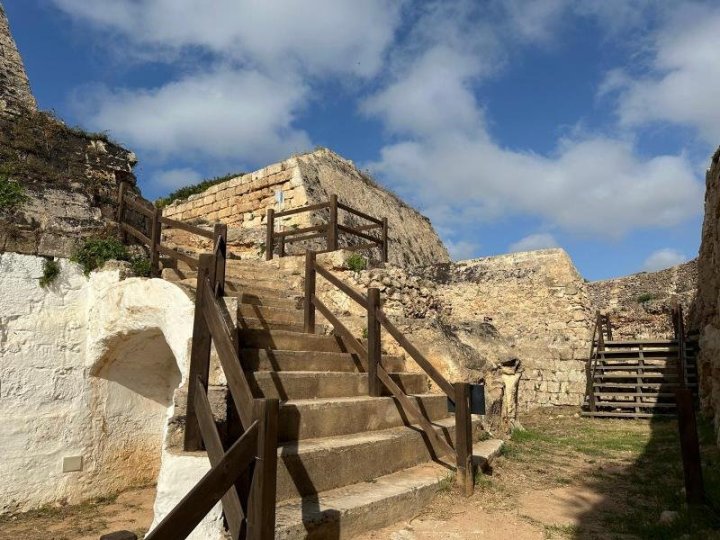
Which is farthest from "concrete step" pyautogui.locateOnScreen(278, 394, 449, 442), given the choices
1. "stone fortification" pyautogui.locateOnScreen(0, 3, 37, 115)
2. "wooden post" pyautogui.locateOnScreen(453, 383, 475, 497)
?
"stone fortification" pyautogui.locateOnScreen(0, 3, 37, 115)

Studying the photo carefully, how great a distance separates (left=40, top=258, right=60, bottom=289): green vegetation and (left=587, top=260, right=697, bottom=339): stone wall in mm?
15677

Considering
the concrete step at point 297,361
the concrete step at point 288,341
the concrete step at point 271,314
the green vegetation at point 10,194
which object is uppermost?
the green vegetation at point 10,194

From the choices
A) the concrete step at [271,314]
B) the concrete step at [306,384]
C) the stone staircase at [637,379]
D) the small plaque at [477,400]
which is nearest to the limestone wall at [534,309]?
the stone staircase at [637,379]

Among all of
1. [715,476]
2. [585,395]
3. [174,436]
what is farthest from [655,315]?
[174,436]

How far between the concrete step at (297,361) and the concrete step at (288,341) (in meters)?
0.22

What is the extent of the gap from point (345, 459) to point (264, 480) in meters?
1.45

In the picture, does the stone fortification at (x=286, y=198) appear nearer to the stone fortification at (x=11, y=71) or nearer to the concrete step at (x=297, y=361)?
the stone fortification at (x=11, y=71)

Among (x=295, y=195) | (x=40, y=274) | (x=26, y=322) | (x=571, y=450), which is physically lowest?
(x=571, y=450)

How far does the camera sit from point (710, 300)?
8.85 metres

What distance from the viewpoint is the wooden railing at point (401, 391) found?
410 cm

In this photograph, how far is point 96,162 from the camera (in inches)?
265

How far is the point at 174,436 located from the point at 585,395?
38.8 ft

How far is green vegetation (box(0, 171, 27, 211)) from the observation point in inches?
217

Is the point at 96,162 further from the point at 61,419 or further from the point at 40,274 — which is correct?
the point at 61,419
